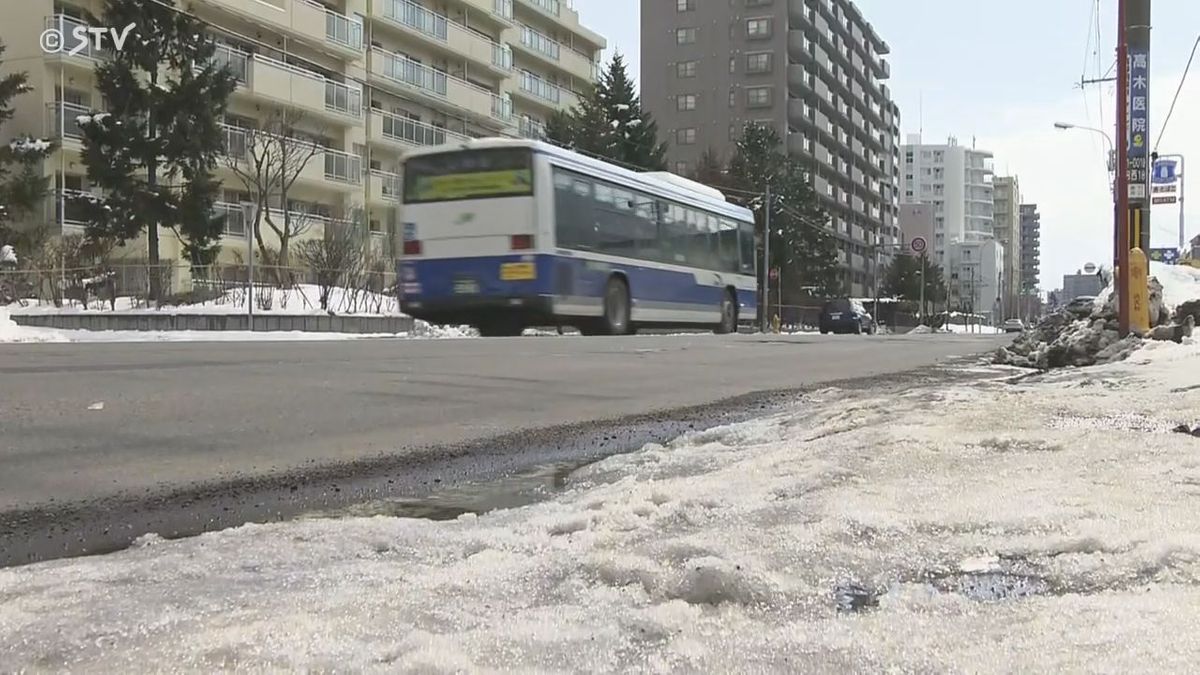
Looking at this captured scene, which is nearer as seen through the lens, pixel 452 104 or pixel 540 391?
pixel 540 391

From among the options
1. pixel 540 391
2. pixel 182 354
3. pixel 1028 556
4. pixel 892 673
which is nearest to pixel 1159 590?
pixel 1028 556

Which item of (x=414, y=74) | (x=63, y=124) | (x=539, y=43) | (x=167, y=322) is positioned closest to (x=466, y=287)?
(x=167, y=322)

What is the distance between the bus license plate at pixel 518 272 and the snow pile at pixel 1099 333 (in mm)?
7476

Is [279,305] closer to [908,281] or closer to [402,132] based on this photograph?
[402,132]

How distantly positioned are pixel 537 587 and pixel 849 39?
96449mm

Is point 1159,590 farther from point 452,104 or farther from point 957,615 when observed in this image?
point 452,104

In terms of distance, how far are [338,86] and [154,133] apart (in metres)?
10.8

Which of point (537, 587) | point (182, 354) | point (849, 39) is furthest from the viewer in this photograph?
point (849, 39)

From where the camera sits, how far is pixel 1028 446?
13.7 feet

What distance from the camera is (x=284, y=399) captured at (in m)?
6.57

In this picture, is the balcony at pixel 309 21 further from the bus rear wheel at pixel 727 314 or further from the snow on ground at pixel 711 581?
the snow on ground at pixel 711 581

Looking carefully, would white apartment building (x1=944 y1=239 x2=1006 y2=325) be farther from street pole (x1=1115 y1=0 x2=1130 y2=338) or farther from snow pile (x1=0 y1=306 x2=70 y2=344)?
snow pile (x1=0 y1=306 x2=70 y2=344)

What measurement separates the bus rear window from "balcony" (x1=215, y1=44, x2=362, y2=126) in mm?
18728

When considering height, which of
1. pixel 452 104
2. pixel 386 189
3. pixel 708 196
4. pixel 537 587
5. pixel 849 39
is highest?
pixel 849 39
